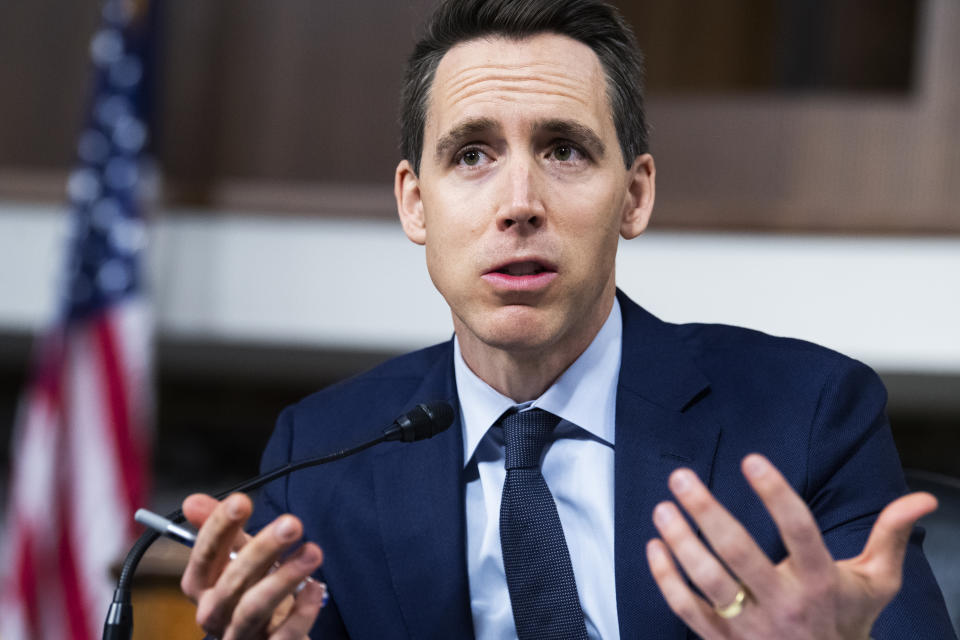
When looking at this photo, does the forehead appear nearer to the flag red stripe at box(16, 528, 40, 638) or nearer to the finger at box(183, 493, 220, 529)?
the finger at box(183, 493, 220, 529)

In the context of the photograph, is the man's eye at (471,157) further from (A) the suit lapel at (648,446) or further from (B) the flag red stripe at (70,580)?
(B) the flag red stripe at (70,580)

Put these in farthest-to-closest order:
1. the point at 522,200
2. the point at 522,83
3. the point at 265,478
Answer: the point at 522,83 → the point at 522,200 → the point at 265,478

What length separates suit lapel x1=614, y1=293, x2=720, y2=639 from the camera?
128 centimetres

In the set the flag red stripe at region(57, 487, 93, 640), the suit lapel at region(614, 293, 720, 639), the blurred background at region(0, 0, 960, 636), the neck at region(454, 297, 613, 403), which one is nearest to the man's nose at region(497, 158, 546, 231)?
the neck at region(454, 297, 613, 403)

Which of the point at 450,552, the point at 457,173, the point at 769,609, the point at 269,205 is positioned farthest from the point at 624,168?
the point at 269,205

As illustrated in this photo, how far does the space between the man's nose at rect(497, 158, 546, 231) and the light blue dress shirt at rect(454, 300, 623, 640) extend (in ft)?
0.89

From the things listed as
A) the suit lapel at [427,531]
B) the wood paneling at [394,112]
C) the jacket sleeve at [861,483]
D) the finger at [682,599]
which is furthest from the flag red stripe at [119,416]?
the finger at [682,599]

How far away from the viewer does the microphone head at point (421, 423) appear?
3.89 ft

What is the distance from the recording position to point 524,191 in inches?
51.5

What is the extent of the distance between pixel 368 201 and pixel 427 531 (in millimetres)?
1662

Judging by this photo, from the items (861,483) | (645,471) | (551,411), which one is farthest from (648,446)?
(861,483)

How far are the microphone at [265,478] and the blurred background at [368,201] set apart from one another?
1.57 metres

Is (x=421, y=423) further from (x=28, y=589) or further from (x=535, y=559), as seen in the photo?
(x=28, y=589)

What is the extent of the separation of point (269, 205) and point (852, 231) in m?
1.69
